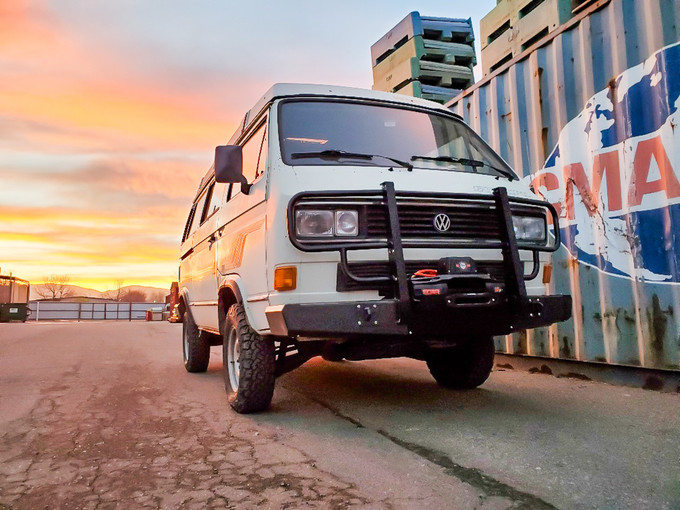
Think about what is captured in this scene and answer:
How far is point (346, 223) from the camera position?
9.98 ft

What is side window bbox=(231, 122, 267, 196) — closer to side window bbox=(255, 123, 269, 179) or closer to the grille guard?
side window bbox=(255, 123, 269, 179)

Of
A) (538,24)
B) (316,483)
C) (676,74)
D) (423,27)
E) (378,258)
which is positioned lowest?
(316,483)

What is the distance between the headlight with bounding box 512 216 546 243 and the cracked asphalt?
1171 mm

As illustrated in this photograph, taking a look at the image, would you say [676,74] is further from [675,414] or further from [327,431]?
[327,431]

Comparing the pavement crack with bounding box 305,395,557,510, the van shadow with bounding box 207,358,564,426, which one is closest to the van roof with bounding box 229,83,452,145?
the van shadow with bounding box 207,358,564,426

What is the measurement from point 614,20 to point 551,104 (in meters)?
0.92

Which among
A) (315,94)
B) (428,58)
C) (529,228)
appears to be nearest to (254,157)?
(315,94)

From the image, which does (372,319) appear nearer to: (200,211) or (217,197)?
(217,197)

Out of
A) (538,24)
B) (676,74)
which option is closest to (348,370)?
(676,74)

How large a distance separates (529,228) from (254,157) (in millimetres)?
2001

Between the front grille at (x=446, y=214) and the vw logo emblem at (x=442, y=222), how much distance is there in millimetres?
14

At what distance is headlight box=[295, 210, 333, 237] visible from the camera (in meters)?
3.01

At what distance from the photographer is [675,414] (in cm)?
347

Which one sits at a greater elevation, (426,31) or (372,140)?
(426,31)
